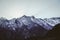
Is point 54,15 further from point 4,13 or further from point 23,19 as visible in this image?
point 4,13

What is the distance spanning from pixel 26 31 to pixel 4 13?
81 cm

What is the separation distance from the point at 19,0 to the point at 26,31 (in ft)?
2.73

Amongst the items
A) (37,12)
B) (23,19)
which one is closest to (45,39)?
(23,19)

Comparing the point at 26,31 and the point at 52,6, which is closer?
the point at 26,31

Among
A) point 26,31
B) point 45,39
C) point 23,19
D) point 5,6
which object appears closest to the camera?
point 45,39

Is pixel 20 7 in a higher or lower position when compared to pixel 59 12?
higher

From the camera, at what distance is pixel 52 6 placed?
7.20 feet

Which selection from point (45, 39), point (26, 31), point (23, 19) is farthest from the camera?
point (23, 19)

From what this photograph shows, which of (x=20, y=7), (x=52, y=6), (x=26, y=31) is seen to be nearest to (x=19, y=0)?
(x=20, y=7)

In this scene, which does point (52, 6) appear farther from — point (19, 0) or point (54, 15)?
point (19, 0)

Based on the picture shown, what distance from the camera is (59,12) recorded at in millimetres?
2238

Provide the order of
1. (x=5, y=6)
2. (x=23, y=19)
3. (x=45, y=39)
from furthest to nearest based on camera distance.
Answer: (x=5, y=6), (x=23, y=19), (x=45, y=39)

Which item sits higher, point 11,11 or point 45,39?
point 11,11

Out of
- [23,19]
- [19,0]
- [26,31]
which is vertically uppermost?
[19,0]
